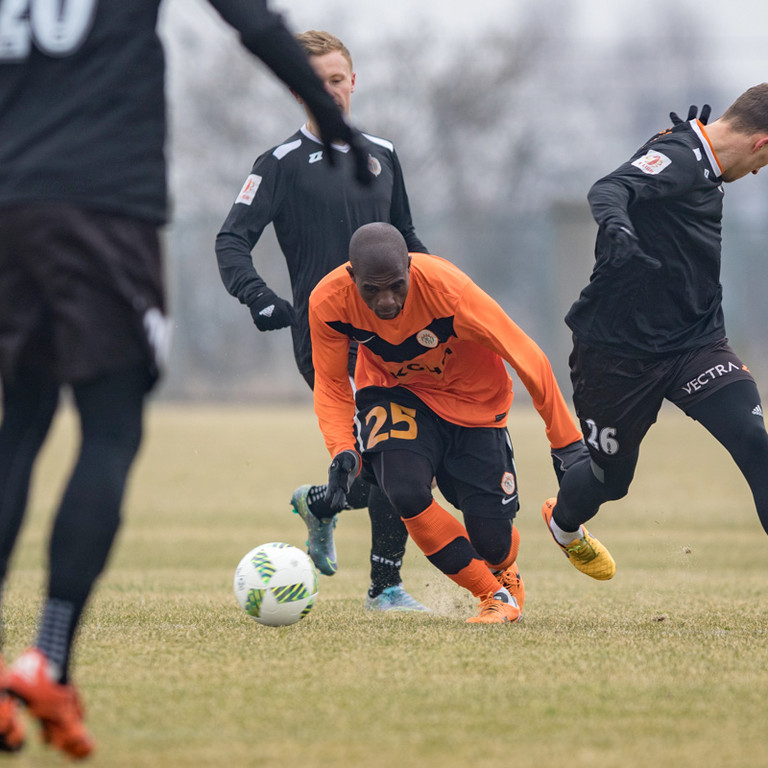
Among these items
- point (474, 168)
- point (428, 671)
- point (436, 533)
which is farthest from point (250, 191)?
point (474, 168)

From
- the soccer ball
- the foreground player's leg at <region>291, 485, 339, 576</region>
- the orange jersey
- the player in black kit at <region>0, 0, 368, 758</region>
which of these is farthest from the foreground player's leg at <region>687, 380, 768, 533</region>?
the player in black kit at <region>0, 0, 368, 758</region>

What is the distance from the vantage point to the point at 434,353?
17.0 feet

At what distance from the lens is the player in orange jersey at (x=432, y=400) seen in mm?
4895

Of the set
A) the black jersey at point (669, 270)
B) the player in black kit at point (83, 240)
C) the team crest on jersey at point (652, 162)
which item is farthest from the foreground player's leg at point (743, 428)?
the player in black kit at point (83, 240)

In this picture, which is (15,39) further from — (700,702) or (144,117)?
(700,702)

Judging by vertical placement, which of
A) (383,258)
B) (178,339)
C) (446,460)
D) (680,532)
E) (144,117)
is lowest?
(178,339)

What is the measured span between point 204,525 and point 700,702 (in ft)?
25.3

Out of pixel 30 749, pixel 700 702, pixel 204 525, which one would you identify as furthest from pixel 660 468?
pixel 30 749

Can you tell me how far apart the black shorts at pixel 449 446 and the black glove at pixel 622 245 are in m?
1.24

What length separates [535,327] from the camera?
2628cm

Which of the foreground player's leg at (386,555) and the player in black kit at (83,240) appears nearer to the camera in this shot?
the player in black kit at (83,240)

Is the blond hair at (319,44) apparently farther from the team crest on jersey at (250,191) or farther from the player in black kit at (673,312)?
the player in black kit at (673,312)

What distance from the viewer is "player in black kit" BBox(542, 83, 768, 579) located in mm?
4816

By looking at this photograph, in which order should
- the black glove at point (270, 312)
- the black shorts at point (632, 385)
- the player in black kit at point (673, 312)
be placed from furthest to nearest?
1. the black glove at point (270, 312)
2. the black shorts at point (632, 385)
3. the player in black kit at point (673, 312)
